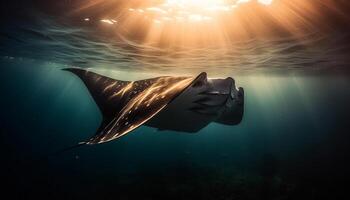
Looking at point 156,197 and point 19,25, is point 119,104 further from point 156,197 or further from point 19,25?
point 19,25

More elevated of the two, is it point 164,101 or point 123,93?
point 123,93

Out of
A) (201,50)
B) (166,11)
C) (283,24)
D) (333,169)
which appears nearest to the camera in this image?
(166,11)

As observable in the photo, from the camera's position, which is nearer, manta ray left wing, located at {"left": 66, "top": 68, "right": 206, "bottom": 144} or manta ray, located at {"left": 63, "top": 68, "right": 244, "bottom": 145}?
manta ray, located at {"left": 63, "top": 68, "right": 244, "bottom": 145}

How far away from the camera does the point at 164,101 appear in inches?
133

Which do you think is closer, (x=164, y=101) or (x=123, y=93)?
(x=164, y=101)

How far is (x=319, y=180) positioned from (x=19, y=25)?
19.7m

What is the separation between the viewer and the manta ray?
356cm

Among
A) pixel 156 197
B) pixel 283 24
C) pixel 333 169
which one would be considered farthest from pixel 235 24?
pixel 333 169

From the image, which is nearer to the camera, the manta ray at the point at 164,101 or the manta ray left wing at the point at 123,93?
the manta ray at the point at 164,101

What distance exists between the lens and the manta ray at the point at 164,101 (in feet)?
11.7

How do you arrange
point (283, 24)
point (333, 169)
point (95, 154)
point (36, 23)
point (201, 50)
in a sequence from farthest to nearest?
1. point (95, 154)
2. point (333, 169)
3. point (201, 50)
4. point (36, 23)
5. point (283, 24)

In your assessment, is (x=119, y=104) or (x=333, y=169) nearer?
(x=119, y=104)

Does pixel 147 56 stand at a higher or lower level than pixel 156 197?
higher

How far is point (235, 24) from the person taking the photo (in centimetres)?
1183
